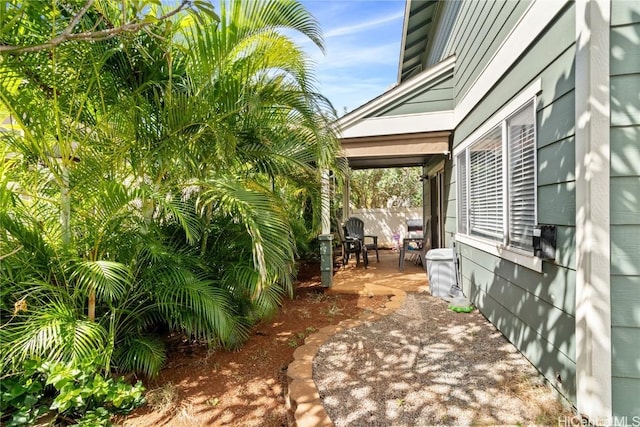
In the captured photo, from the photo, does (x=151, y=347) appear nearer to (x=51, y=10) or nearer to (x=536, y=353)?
(x=51, y=10)

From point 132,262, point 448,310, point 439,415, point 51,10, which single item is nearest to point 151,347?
point 132,262

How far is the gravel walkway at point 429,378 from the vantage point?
2.09 metres

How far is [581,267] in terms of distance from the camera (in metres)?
1.88

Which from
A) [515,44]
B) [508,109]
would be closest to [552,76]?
[508,109]

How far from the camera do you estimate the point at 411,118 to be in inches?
207

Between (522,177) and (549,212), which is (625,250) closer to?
(549,212)

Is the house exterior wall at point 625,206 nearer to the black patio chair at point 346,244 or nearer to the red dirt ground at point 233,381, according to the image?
the red dirt ground at point 233,381

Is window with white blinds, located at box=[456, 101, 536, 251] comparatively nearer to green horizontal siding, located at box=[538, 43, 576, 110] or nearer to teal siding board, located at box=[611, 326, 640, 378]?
green horizontal siding, located at box=[538, 43, 576, 110]

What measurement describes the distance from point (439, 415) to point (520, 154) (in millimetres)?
2208

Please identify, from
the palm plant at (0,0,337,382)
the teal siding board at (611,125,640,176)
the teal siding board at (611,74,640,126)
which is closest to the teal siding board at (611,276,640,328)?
the teal siding board at (611,125,640,176)

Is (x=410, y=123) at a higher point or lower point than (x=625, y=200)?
higher

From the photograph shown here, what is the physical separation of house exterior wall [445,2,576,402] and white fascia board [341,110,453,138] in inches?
70.1

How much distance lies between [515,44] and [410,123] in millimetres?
2377

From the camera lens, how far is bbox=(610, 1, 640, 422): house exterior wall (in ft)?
5.78
